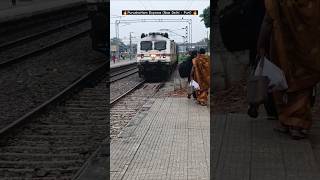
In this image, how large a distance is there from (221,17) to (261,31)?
0.74 metres

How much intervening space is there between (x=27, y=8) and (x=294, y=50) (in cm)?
2648

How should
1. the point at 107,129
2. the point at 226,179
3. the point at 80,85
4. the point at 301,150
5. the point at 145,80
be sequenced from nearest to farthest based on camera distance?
the point at 226,179 < the point at 301,150 < the point at 107,129 < the point at 80,85 < the point at 145,80

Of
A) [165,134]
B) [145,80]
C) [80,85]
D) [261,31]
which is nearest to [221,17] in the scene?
[261,31]

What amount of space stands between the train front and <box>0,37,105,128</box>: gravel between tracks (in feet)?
11.4

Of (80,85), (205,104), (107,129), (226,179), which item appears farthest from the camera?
(80,85)

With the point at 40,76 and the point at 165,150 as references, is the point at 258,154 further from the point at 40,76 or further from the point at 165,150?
the point at 40,76

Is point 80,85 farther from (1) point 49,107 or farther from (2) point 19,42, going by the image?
(2) point 19,42

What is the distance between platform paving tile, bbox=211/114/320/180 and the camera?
545 cm

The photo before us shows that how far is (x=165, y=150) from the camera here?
703 cm

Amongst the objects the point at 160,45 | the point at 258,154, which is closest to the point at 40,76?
the point at 258,154


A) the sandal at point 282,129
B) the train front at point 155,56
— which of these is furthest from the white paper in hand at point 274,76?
the train front at point 155,56

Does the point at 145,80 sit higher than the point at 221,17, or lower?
lower

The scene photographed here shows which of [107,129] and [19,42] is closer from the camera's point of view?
[107,129]

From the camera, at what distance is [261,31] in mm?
6984
